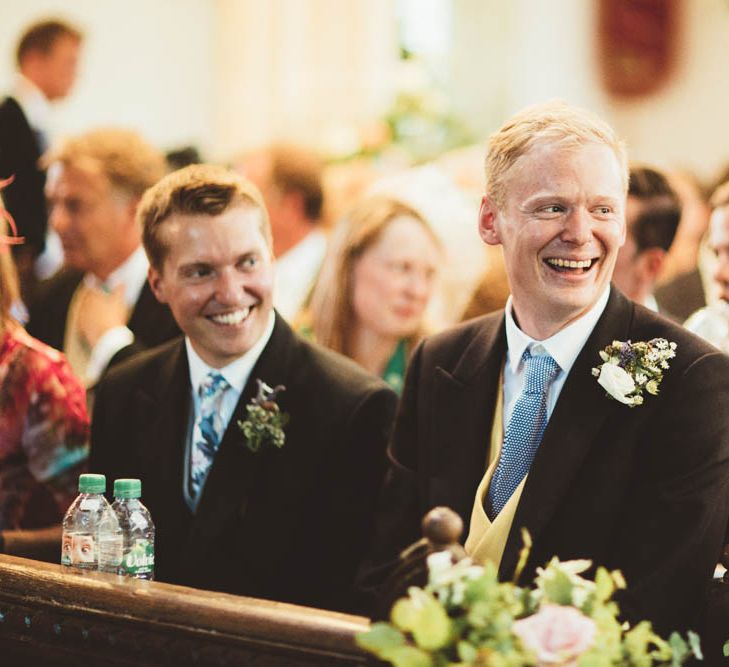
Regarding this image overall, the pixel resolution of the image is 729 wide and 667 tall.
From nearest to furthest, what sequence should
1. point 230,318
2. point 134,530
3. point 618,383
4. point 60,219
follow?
point 618,383 → point 134,530 → point 230,318 → point 60,219

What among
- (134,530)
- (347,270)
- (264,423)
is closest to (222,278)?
(264,423)

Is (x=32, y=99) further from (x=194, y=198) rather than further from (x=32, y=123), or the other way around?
(x=194, y=198)

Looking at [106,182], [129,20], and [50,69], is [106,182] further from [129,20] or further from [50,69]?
[129,20]

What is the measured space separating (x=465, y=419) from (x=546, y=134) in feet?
2.21

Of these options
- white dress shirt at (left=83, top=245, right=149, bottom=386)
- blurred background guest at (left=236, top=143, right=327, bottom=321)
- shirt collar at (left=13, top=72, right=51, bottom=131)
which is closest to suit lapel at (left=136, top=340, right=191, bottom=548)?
white dress shirt at (left=83, top=245, right=149, bottom=386)

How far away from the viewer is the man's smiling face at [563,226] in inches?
109

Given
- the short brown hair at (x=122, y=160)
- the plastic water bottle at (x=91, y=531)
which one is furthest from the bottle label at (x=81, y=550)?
the short brown hair at (x=122, y=160)

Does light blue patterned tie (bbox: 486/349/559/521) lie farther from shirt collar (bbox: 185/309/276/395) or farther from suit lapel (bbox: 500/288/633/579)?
shirt collar (bbox: 185/309/276/395)

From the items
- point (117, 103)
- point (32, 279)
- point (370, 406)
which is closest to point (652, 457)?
point (370, 406)

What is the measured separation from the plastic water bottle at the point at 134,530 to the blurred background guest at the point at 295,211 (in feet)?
10.1

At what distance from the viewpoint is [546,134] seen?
2.79 meters

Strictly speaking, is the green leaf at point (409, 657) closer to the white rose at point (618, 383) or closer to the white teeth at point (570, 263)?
the white rose at point (618, 383)

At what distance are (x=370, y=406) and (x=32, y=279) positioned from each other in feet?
11.1

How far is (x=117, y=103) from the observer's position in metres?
10.7
